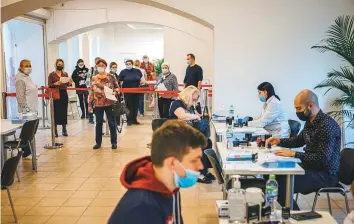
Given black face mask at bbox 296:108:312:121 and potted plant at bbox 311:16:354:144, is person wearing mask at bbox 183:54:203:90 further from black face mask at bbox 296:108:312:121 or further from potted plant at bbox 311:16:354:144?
black face mask at bbox 296:108:312:121

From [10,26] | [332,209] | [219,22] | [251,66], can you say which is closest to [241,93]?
[251,66]

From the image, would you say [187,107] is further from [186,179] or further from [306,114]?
[186,179]

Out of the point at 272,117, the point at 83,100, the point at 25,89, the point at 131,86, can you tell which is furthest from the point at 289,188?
the point at 83,100

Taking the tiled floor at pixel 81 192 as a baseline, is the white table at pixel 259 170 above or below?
above

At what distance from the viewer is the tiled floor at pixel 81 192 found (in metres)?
4.51

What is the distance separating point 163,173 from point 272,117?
4044mm

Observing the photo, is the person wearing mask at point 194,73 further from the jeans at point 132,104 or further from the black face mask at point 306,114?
the black face mask at point 306,114

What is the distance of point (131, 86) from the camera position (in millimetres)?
10734

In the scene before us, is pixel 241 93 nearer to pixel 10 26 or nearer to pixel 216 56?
pixel 216 56

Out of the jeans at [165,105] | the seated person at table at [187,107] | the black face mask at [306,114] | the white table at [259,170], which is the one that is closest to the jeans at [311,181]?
the white table at [259,170]

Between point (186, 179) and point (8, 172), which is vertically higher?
point (186, 179)

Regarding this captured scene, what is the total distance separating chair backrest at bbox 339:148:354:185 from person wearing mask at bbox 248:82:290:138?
167 cm

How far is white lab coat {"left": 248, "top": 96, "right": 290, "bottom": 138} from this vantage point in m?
5.57

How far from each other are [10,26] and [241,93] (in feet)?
21.8
